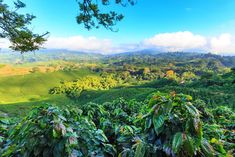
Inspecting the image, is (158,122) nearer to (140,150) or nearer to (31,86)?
(140,150)

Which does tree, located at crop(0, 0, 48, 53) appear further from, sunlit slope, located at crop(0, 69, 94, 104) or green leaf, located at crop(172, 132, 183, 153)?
sunlit slope, located at crop(0, 69, 94, 104)

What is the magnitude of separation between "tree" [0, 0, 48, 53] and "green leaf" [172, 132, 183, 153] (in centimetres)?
763

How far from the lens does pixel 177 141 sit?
199 centimetres

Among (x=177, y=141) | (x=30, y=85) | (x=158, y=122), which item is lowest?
(x=30, y=85)

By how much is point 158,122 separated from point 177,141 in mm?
237

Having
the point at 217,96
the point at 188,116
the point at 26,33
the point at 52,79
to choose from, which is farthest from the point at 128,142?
the point at 52,79

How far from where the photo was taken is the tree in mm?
8230

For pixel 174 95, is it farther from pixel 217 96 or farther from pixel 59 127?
pixel 217 96

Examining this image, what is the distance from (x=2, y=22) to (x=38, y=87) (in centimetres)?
10549

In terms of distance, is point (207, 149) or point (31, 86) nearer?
point (207, 149)

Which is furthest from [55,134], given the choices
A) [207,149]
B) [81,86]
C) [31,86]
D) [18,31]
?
[31,86]

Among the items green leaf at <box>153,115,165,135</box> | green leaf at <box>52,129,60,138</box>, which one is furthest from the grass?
green leaf at <box>153,115,165,135</box>

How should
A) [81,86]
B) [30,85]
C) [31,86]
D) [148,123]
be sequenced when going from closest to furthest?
[148,123] → [81,86] → [31,86] → [30,85]

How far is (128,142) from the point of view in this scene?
254 centimetres
